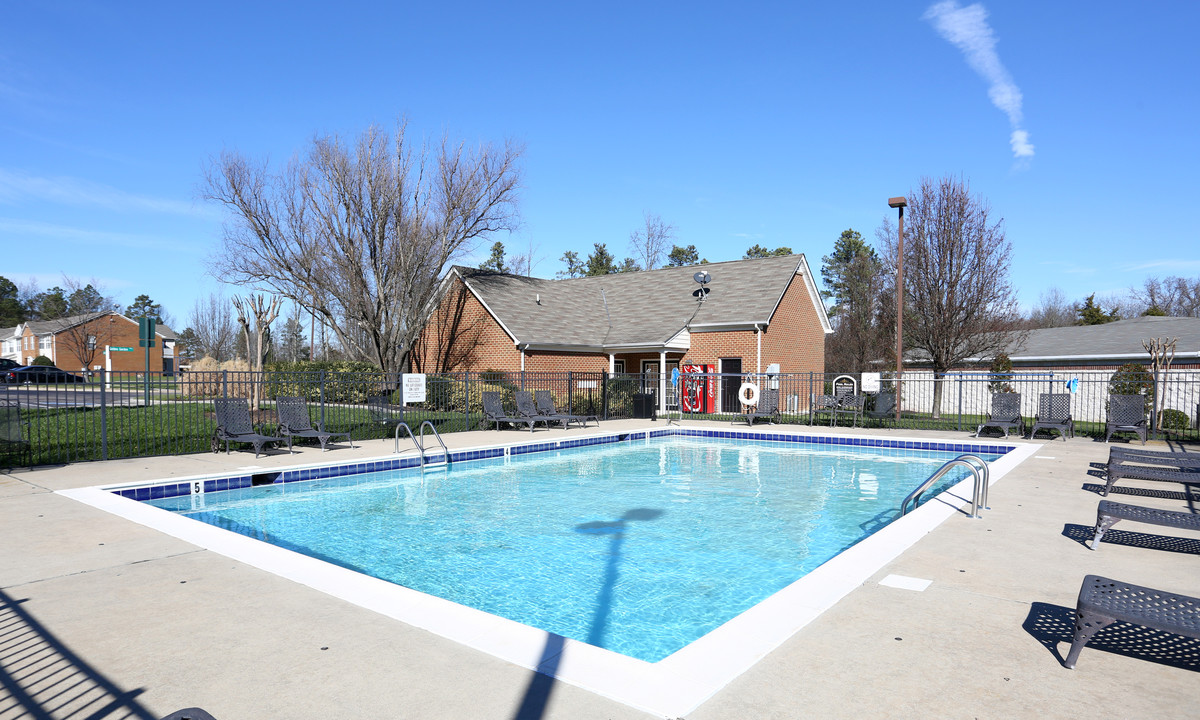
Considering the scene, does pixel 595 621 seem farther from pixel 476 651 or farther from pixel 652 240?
pixel 652 240

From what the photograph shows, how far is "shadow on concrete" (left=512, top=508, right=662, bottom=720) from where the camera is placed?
2.74 meters

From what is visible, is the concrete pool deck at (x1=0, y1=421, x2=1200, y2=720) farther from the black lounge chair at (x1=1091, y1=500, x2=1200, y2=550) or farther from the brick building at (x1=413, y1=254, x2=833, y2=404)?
the brick building at (x1=413, y1=254, x2=833, y2=404)

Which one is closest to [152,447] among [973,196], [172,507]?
[172,507]

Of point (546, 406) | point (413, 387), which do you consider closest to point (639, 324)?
point (546, 406)

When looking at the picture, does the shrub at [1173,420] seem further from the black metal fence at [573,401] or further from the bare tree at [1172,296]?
the bare tree at [1172,296]

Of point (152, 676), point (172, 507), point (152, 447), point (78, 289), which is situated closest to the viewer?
point (152, 676)

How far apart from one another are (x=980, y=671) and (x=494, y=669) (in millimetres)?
2338

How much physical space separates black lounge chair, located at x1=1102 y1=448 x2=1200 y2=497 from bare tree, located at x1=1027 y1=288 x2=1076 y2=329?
53729 mm

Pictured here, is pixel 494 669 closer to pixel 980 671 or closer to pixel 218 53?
pixel 980 671

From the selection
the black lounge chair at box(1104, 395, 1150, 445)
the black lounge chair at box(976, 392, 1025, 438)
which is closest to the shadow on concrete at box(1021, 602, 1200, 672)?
the black lounge chair at box(1104, 395, 1150, 445)

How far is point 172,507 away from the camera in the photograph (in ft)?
26.6

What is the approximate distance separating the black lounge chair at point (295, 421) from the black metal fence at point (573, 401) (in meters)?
1.55

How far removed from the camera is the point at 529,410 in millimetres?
16812

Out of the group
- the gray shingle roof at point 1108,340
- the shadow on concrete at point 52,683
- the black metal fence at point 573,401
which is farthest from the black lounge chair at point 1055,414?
the shadow on concrete at point 52,683
